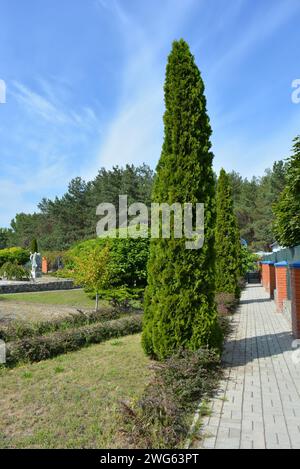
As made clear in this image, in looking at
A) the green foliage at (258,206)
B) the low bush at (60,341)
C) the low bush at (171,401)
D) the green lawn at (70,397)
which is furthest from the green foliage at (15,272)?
the green foliage at (258,206)

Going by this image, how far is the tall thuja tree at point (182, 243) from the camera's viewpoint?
6508 millimetres

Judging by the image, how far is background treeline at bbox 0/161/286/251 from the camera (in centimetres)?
4653

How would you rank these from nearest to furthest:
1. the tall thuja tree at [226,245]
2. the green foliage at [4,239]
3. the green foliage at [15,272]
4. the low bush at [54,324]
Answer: the low bush at [54,324] → the tall thuja tree at [226,245] → the green foliage at [15,272] → the green foliage at [4,239]

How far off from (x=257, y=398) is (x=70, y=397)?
2.55 m

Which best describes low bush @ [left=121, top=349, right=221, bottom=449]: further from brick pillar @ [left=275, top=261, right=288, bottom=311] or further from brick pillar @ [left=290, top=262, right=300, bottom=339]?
brick pillar @ [left=275, top=261, right=288, bottom=311]

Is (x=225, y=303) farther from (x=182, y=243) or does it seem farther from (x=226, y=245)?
(x=182, y=243)

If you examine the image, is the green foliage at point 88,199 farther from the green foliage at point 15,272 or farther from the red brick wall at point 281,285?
the red brick wall at point 281,285

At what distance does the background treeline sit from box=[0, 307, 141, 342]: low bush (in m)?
32.6

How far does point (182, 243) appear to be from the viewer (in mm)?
6629

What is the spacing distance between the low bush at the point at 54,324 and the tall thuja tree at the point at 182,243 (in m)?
3.40

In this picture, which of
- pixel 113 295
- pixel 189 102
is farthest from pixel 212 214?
pixel 113 295

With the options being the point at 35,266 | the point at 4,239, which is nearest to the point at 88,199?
the point at 35,266

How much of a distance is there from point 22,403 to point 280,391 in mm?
3587
